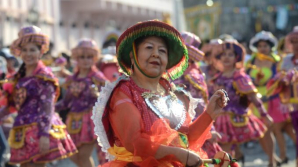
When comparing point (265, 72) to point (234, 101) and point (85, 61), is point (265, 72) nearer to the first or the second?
point (234, 101)

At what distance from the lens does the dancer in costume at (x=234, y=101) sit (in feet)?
30.2

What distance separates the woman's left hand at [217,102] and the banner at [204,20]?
22400 millimetres

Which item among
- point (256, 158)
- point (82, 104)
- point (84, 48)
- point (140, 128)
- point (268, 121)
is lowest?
point (256, 158)

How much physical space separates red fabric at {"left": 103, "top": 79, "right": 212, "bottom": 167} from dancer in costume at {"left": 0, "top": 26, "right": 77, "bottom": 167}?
258cm

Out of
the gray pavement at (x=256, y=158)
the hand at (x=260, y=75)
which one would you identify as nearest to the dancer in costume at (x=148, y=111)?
the gray pavement at (x=256, y=158)

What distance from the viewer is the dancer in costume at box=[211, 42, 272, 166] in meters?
9.21

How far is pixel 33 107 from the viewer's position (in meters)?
7.47

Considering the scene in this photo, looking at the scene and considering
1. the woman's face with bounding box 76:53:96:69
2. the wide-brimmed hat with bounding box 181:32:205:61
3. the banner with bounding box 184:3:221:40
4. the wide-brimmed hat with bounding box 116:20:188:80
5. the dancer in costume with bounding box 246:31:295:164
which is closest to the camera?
the wide-brimmed hat with bounding box 116:20:188:80

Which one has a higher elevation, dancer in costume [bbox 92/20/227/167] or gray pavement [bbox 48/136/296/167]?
dancer in costume [bbox 92/20/227/167]

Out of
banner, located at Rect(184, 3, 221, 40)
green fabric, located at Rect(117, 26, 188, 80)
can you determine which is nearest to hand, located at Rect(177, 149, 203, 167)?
green fabric, located at Rect(117, 26, 188, 80)

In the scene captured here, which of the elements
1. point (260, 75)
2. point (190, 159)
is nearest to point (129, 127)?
point (190, 159)

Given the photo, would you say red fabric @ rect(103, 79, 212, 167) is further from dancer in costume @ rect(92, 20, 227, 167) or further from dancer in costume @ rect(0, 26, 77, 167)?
dancer in costume @ rect(0, 26, 77, 167)

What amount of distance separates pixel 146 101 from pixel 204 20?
23.3 metres

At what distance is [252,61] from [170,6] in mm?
46523
